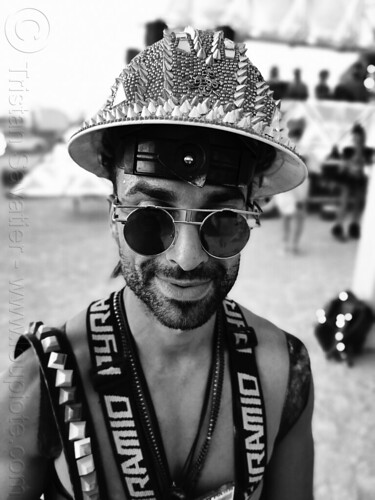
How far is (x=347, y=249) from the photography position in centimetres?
670

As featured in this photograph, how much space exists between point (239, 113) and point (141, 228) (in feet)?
1.20

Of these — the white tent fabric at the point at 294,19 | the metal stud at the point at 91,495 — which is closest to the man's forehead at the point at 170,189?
the metal stud at the point at 91,495

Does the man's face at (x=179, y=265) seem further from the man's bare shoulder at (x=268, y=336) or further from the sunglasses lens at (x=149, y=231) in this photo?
the man's bare shoulder at (x=268, y=336)

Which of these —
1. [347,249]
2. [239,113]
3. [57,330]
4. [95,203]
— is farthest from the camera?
[95,203]

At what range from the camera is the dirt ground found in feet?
8.61

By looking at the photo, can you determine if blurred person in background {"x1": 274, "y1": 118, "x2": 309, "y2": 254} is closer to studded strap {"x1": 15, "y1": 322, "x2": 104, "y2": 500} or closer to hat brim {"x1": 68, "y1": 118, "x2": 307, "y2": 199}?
hat brim {"x1": 68, "y1": 118, "x2": 307, "y2": 199}

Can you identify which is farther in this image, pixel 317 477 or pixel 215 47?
pixel 317 477

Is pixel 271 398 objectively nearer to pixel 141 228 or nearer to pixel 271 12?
pixel 141 228

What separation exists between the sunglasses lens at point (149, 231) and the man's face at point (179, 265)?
0.08 ft

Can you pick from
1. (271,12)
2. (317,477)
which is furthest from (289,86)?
(317,477)

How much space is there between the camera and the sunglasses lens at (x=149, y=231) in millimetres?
1011

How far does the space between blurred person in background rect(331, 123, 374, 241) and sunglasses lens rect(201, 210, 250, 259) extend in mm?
6615

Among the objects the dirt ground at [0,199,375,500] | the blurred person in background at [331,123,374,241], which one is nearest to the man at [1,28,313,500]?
the dirt ground at [0,199,375,500]

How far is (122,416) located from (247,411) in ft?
1.21
